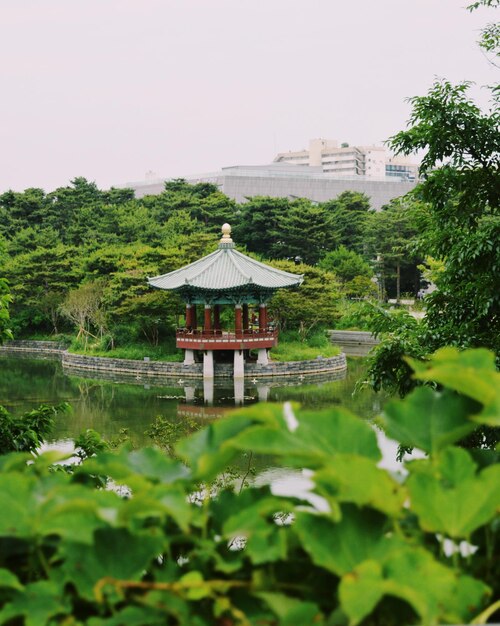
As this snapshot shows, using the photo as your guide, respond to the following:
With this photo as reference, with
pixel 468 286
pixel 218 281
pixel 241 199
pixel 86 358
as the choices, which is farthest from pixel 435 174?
pixel 241 199

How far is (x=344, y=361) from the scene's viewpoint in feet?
51.8

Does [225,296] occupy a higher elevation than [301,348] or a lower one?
higher

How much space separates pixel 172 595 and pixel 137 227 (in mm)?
23698

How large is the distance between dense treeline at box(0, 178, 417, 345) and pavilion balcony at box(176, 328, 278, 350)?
1581 mm

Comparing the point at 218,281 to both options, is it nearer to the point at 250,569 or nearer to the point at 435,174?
the point at 435,174

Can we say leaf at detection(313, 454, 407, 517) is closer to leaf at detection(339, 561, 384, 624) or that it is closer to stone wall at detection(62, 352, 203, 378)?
leaf at detection(339, 561, 384, 624)

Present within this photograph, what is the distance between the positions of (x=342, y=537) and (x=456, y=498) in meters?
0.08

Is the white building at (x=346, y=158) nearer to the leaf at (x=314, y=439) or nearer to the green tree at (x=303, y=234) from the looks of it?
the green tree at (x=303, y=234)

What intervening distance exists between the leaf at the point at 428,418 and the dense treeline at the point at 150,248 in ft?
44.9

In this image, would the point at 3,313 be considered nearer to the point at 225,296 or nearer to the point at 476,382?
the point at 476,382

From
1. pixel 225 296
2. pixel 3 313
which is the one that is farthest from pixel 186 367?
pixel 3 313

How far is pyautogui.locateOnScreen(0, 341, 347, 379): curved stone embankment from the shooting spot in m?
14.4

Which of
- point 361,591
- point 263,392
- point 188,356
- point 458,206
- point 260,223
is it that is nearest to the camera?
point 361,591

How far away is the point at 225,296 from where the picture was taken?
14953 millimetres
